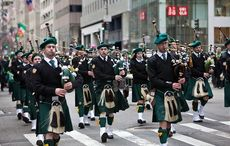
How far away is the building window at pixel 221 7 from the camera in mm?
46000

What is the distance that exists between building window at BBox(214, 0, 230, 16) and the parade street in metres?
30.8

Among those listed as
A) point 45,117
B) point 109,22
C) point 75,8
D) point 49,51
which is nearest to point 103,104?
point 45,117

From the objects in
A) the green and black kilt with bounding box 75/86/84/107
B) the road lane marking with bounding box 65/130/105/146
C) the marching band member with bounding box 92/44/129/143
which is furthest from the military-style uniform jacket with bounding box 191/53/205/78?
the road lane marking with bounding box 65/130/105/146

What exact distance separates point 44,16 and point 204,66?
102 m

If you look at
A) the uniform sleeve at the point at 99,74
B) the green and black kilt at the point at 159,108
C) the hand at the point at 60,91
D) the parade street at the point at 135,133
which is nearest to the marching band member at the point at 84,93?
the parade street at the point at 135,133

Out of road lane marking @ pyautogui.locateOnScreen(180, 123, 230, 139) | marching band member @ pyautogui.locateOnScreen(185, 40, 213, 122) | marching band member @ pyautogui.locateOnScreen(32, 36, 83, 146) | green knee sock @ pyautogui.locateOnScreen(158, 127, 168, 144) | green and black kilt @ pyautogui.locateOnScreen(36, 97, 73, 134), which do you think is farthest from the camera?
marching band member @ pyautogui.locateOnScreen(185, 40, 213, 122)

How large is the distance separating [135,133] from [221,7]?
3542 cm

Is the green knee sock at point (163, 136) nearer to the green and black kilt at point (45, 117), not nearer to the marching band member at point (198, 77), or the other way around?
the green and black kilt at point (45, 117)

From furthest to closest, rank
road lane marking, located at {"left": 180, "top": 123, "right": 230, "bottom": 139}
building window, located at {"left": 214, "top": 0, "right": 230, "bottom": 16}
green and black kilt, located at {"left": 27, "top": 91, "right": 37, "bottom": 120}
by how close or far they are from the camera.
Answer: building window, located at {"left": 214, "top": 0, "right": 230, "bottom": 16} < green and black kilt, located at {"left": 27, "top": 91, "right": 37, "bottom": 120} < road lane marking, located at {"left": 180, "top": 123, "right": 230, "bottom": 139}

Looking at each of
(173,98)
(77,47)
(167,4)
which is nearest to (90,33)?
(167,4)

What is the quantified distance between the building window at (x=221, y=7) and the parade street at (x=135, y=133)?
101 feet

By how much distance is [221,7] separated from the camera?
46.1m

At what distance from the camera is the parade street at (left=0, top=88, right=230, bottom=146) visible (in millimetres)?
11336

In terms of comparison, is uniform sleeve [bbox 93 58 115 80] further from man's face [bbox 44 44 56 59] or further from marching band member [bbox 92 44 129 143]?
man's face [bbox 44 44 56 59]
